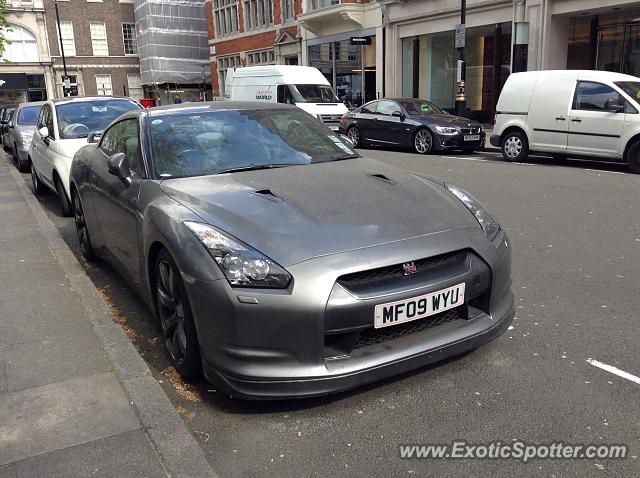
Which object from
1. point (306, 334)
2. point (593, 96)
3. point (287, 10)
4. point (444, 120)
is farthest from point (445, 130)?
point (287, 10)

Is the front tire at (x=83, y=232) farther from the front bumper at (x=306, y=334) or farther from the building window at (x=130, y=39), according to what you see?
the building window at (x=130, y=39)

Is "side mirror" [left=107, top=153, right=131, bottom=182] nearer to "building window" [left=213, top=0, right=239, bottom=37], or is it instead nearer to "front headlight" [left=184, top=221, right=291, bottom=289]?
"front headlight" [left=184, top=221, right=291, bottom=289]

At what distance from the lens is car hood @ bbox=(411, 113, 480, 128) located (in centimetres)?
1488

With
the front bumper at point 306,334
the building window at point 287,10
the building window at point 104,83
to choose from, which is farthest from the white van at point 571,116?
the building window at point 104,83

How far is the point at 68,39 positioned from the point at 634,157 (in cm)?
5735

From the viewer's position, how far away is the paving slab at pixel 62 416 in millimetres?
2791

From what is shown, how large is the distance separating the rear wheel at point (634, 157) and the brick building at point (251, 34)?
23.7m

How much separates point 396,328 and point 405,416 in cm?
44

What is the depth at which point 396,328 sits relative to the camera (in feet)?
9.75

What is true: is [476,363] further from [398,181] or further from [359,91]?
[359,91]

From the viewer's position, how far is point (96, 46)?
5791 centimetres

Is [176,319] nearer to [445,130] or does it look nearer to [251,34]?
[445,130]

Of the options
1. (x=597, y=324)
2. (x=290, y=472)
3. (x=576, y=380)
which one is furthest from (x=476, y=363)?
(x=290, y=472)

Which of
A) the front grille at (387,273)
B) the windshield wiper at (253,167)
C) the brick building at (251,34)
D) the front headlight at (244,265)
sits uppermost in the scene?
the brick building at (251,34)
